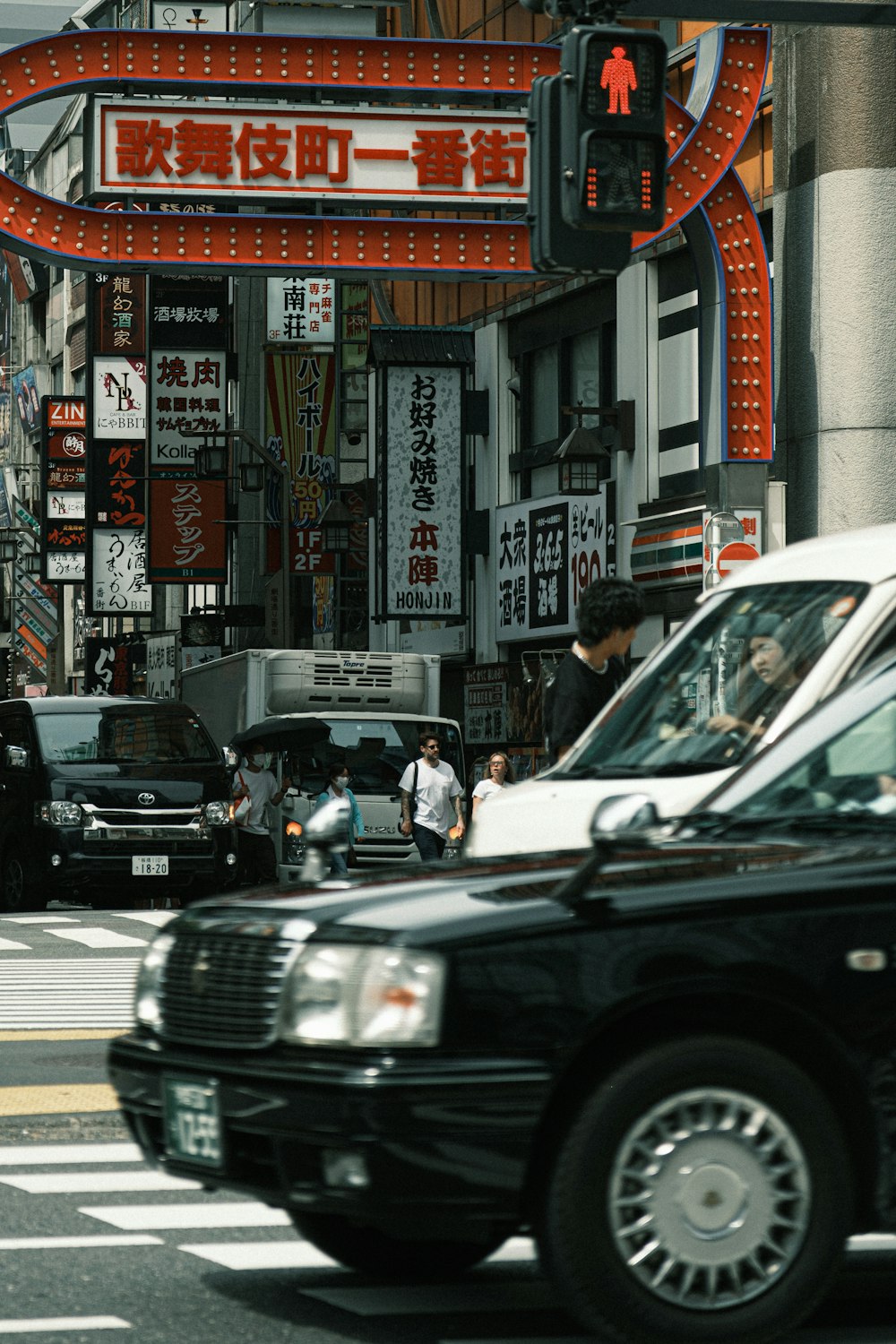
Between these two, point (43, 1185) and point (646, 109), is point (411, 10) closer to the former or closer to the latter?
point (646, 109)

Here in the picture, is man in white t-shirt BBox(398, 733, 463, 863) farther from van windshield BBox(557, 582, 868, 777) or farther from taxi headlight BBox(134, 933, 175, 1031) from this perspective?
taxi headlight BBox(134, 933, 175, 1031)

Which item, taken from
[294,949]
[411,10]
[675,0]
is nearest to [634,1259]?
[294,949]

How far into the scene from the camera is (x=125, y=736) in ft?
74.3

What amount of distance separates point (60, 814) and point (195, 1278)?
16.0 meters

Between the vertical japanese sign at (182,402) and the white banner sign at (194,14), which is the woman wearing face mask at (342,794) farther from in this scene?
the white banner sign at (194,14)

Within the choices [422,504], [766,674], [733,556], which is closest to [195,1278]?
[766,674]

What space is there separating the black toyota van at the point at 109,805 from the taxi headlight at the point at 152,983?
1617 cm

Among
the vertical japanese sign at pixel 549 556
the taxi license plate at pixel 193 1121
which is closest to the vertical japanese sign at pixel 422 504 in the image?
the vertical japanese sign at pixel 549 556

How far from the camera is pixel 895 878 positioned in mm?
5152

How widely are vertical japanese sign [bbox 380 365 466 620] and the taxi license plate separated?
2551 centimetres

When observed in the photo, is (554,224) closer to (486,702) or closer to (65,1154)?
(65,1154)

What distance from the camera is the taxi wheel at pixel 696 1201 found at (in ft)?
16.0

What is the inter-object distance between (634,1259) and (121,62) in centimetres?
1738

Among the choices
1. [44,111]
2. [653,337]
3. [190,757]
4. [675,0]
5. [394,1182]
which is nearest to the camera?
[394,1182]
